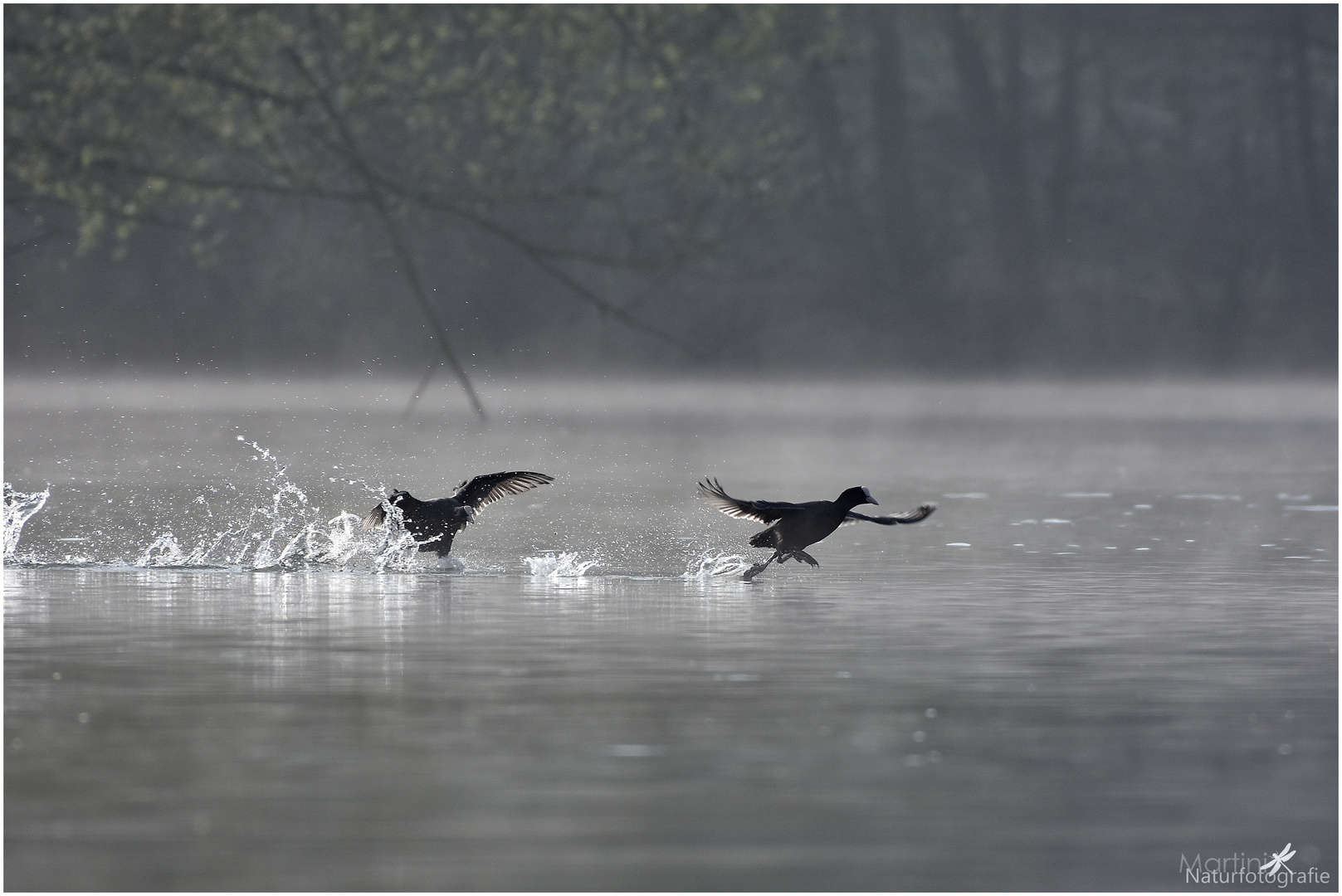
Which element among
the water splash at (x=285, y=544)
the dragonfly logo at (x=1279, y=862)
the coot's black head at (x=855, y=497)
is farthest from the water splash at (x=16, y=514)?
the dragonfly logo at (x=1279, y=862)

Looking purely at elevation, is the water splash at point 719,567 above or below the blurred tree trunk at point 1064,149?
below

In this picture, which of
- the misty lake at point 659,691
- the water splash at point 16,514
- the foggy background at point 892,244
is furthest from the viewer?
the foggy background at point 892,244

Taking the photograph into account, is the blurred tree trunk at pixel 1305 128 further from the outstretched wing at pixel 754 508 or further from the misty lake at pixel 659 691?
the outstretched wing at pixel 754 508

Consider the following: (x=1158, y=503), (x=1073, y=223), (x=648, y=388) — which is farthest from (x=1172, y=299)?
(x=1158, y=503)

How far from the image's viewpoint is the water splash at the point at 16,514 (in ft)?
49.7

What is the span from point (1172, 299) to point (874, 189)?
7.26m

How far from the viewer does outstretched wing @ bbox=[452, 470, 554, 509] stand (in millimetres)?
14750

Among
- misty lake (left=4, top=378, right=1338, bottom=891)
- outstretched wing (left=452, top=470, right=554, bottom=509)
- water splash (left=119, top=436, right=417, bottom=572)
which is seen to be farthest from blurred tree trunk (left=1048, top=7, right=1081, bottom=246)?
outstretched wing (left=452, top=470, right=554, bottom=509)

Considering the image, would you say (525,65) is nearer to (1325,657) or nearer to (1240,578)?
(1240,578)

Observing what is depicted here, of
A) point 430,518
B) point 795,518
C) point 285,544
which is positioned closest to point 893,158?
point 285,544

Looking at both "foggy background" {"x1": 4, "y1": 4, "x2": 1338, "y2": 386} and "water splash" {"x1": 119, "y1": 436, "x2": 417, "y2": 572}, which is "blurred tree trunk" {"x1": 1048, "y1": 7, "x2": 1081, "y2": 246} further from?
"water splash" {"x1": 119, "y1": 436, "x2": 417, "y2": 572}

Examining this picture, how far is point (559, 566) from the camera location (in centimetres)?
1441

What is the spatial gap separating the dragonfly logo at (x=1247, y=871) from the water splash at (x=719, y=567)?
7573 mm

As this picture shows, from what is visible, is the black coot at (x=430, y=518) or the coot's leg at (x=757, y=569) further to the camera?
the black coot at (x=430, y=518)
